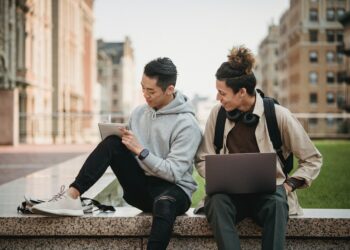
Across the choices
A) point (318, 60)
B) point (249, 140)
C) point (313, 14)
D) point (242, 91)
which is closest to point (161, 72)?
point (242, 91)

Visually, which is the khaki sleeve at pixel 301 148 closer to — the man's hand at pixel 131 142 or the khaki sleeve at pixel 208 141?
the khaki sleeve at pixel 208 141

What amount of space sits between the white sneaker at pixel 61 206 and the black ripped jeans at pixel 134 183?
0.11 metres

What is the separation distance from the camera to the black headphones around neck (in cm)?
470

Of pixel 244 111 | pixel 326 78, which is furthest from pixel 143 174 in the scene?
pixel 326 78

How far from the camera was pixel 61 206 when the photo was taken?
4766 millimetres

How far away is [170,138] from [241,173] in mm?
794

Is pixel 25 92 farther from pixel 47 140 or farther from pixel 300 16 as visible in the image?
pixel 300 16

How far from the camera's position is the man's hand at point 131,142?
15.2 ft

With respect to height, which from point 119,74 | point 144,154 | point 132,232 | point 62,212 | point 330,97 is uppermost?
point 119,74

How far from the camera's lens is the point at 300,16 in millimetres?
79688

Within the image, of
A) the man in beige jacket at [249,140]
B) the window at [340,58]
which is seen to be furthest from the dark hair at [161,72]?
the window at [340,58]

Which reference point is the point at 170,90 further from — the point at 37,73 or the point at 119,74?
the point at 119,74

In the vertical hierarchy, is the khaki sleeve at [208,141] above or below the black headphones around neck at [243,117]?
below

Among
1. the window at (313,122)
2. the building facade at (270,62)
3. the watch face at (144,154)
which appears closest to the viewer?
the watch face at (144,154)
